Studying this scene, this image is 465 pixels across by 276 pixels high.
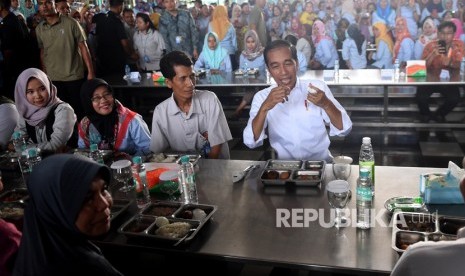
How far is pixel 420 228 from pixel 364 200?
218 mm

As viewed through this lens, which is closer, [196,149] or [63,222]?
[63,222]

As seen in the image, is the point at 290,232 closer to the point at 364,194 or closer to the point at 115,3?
the point at 364,194

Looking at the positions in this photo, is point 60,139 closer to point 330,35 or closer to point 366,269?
point 366,269

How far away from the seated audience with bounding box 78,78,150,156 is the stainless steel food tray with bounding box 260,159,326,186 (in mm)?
1011

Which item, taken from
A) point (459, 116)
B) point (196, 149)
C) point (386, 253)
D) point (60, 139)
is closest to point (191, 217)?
point (386, 253)

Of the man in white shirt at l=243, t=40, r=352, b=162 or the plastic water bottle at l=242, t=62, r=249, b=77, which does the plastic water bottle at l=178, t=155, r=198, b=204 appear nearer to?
the man in white shirt at l=243, t=40, r=352, b=162

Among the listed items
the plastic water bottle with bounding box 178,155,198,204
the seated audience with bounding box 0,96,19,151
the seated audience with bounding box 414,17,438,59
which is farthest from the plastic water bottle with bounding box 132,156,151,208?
the seated audience with bounding box 414,17,438,59

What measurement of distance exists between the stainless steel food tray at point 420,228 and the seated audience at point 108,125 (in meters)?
1.71

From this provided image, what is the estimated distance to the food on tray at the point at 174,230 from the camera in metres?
1.56

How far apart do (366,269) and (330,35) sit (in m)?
5.58

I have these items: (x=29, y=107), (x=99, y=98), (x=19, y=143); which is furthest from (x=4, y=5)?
(x=99, y=98)

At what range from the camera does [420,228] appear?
57.9 inches

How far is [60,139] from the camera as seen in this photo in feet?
9.65

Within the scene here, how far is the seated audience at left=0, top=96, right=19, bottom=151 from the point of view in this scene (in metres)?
3.23
